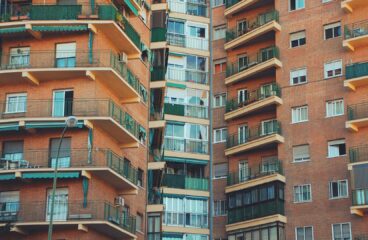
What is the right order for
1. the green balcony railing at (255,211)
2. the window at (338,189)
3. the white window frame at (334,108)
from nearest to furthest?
the window at (338,189)
the white window frame at (334,108)
the green balcony railing at (255,211)

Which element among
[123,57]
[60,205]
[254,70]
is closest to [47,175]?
[60,205]

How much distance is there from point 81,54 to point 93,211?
9.54 m

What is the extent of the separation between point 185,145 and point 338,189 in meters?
13.6

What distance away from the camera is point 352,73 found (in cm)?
6212

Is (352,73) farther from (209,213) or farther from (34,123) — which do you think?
(34,123)

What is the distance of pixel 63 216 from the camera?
49469 millimetres

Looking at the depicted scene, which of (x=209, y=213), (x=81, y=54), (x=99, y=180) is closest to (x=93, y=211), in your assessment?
(x=99, y=180)

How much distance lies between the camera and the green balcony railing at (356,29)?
206 feet

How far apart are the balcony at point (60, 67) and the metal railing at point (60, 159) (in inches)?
172

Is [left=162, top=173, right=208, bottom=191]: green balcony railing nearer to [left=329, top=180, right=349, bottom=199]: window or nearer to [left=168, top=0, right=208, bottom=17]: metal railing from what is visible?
[left=329, top=180, right=349, bottom=199]: window

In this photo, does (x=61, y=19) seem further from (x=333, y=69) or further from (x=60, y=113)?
(x=333, y=69)

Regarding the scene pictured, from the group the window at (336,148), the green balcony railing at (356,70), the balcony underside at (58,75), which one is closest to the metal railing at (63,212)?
the balcony underside at (58,75)

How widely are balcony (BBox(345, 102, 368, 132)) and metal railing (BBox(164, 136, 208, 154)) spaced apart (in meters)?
13.3

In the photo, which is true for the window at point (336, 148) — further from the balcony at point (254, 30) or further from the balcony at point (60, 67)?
the balcony at point (60, 67)
